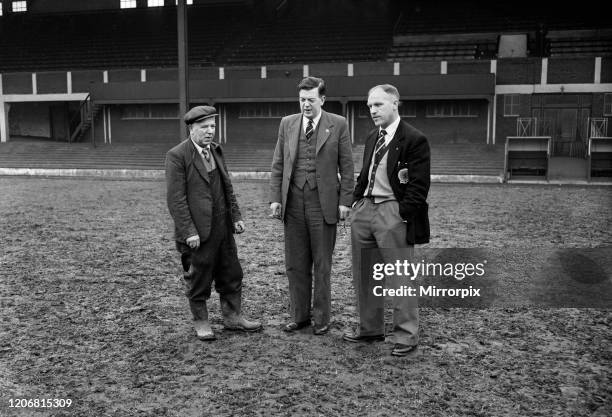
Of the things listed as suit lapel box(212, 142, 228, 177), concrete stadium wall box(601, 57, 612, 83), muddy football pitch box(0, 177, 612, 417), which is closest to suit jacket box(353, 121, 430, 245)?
muddy football pitch box(0, 177, 612, 417)

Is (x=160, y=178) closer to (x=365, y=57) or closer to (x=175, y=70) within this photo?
(x=175, y=70)

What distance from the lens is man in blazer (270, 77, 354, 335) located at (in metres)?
4.72

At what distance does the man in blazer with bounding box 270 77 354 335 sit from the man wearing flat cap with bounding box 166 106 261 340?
43cm

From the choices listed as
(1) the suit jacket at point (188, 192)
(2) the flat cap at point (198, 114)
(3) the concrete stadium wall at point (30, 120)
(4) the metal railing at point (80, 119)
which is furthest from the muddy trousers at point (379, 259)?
(3) the concrete stadium wall at point (30, 120)

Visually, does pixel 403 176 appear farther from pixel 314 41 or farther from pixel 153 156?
pixel 314 41

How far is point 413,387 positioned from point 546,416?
79 centimetres

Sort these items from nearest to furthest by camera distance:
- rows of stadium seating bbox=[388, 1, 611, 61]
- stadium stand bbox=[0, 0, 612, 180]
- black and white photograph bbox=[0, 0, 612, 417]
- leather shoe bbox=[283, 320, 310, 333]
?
1. black and white photograph bbox=[0, 0, 612, 417]
2. leather shoe bbox=[283, 320, 310, 333]
3. stadium stand bbox=[0, 0, 612, 180]
4. rows of stadium seating bbox=[388, 1, 611, 61]

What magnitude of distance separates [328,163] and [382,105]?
69cm

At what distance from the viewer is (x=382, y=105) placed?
168 inches

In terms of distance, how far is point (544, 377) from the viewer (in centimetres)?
400

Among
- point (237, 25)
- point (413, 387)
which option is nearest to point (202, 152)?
point (413, 387)

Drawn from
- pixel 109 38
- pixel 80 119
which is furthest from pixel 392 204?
pixel 109 38

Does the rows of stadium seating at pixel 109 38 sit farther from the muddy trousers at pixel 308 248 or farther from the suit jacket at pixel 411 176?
the suit jacket at pixel 411 176

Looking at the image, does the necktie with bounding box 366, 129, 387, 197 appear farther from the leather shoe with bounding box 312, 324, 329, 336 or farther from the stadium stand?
the stadium stand
